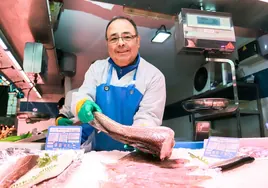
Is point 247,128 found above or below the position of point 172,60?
below

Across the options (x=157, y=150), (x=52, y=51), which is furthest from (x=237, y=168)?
(x=52, y=51)

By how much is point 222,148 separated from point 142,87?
547mm

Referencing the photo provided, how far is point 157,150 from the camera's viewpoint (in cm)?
90

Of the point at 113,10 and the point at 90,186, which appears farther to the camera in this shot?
the point at 113,10

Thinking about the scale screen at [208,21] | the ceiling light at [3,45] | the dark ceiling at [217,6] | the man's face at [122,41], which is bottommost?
the man's face at [122,41]

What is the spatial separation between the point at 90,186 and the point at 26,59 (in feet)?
8.73

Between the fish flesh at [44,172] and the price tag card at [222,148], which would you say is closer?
the fish flesh at [44,172]

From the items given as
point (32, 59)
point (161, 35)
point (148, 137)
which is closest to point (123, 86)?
point (148, 137)

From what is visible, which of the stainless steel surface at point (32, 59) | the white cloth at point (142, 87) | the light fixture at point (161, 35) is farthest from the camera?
the light fixture at point (161, 35)

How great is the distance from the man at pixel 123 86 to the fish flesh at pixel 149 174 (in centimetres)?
48

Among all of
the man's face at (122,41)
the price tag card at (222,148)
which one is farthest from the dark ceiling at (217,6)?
the price tag card at (222,148)

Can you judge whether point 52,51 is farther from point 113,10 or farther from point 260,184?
point 260,184

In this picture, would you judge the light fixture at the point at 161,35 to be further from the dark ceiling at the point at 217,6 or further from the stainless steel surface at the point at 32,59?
the stainless steel surface at the point at 32,59

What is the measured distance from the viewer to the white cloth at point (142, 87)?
4.34ft
